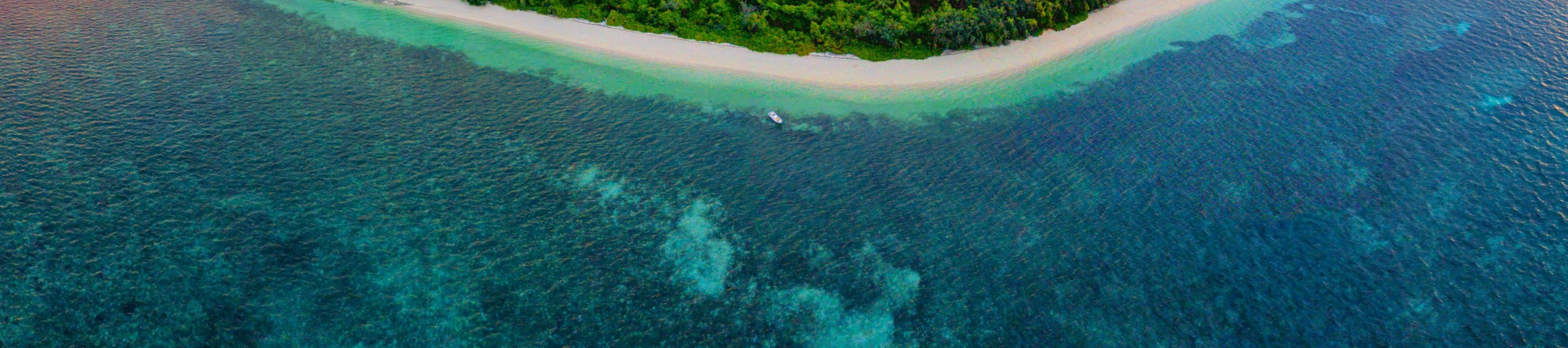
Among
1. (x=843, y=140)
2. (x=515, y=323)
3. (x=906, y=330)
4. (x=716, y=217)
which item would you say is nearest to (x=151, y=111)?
(x=515, y=323)

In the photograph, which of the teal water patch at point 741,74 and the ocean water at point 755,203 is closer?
the ocean water at point 755,203

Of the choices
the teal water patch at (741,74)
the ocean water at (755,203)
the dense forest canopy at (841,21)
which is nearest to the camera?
the ocean water at (755,203)

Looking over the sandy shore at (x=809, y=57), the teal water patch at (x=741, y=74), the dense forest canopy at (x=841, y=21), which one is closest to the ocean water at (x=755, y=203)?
the teal water patch at (x=741, y=74)

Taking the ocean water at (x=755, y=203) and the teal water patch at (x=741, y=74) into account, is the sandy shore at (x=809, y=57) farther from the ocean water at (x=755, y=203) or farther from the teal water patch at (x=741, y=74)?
the ocean water at (x=755, y=203)

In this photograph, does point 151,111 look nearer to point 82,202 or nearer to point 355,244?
point 82,202

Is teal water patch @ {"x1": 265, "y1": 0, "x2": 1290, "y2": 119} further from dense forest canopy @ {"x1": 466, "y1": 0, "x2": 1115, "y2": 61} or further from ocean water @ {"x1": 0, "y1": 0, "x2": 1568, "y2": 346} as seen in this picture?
dense forest canopy @ {"x1": 466, "y1": 0, "x2": 1115, "y2": 61}
